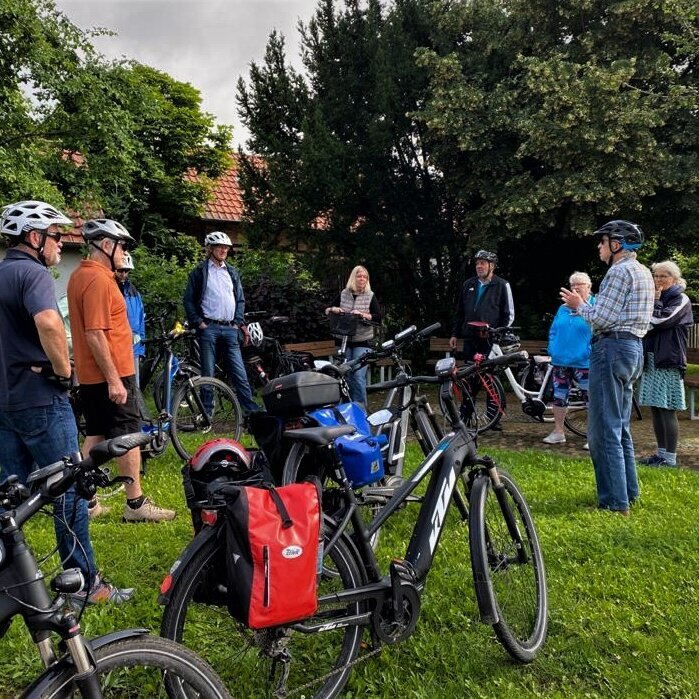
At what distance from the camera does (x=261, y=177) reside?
12594 mm

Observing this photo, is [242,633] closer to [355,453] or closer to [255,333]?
[355,453]

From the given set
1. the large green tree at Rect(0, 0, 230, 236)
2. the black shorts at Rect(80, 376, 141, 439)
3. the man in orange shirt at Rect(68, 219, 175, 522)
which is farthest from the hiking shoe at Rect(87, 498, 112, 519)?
the large green tree at Rect(0, 0, 230, 236)

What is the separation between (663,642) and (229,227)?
60.6ft

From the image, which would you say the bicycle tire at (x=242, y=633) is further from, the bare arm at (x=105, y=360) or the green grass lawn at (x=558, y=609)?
the bare arm at (x=105, y=360)

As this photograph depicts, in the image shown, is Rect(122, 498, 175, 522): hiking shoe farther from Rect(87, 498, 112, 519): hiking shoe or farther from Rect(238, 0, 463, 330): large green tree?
Rect(238, 0, 463, 330): large green tree

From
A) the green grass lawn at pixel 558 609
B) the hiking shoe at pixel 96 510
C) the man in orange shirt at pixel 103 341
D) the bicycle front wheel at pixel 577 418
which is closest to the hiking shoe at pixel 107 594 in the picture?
the green grass lawn at pixel 558 609

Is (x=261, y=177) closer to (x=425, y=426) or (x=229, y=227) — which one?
(x=229, y=227)

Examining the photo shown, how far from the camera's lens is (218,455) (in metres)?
2.51

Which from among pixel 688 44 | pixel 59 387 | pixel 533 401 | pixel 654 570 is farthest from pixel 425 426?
pixel 688 44

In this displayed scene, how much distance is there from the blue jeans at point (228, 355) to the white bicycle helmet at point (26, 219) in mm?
3635

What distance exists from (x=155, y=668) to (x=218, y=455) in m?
0.86

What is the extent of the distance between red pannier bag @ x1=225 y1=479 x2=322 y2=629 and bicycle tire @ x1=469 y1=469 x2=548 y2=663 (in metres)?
0.88

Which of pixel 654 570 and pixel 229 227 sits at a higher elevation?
pixel 229 227

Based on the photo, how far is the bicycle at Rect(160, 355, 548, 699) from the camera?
2.14 m
